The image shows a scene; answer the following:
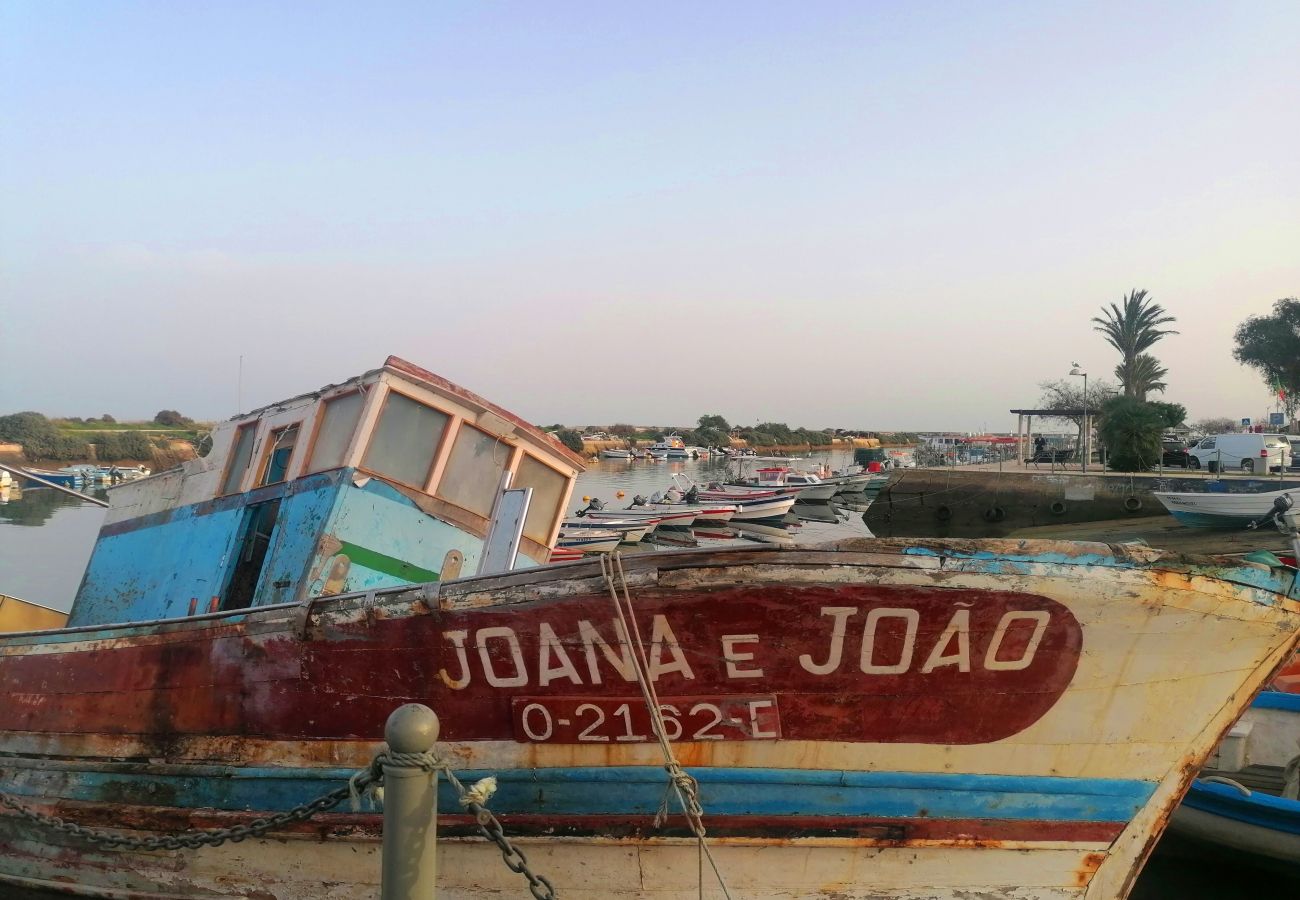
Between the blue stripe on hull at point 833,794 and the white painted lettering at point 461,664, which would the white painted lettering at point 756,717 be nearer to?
the blue stripe on hull at point 833,794

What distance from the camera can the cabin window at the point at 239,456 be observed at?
6.95 m

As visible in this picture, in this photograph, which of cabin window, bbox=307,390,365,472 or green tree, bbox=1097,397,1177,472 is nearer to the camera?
cabin window, bbox=307,390,365,472

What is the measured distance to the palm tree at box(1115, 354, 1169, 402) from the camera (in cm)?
4316

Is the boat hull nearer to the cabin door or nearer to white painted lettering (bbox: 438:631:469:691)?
white painted lettering (bbox: 438:631:469:691)

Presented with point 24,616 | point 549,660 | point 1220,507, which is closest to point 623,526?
point 1220,507

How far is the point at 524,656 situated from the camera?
4.15m

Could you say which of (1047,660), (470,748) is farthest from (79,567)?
(1047,660)

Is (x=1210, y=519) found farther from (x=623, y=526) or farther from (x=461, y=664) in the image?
(x=461, y=664)

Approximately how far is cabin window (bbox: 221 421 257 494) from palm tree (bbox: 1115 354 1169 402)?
43.9 m

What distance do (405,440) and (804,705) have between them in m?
3.43

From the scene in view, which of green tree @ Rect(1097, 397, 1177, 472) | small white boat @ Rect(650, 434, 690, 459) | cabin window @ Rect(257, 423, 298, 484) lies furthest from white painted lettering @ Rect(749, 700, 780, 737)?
small white boat @ Rect(650, 434, 690, 459)

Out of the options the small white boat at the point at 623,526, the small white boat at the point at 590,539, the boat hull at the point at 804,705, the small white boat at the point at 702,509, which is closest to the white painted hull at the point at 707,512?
the small white boat at the point at 702,509

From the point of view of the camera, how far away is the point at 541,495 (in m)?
6.96

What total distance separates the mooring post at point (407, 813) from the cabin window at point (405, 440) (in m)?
3.32
